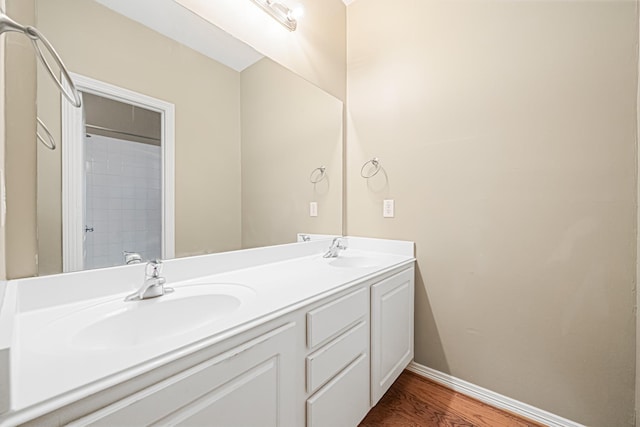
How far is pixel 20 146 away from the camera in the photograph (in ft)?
2.51

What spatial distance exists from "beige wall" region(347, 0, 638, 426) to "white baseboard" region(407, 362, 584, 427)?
1.3 inches

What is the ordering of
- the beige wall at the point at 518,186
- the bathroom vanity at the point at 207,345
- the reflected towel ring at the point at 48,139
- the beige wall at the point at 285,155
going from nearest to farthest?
1. the bathroom vanity at the point at 207,345
2. the reflected towel ring at the point at 48,139
3. the beige wall at the point at 518,186
4. the beige wall at the point at 285,155

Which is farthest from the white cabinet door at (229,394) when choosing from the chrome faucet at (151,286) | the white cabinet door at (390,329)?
the white cabinet door at (390,329)

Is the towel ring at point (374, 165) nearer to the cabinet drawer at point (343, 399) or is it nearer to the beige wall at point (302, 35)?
the beige wall at point (302, 35)

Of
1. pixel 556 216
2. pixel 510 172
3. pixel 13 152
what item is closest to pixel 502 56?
pixel 510 172

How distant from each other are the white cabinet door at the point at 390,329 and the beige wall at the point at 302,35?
1.36 metres

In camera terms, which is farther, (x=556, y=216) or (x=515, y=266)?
(x=515, y=266)

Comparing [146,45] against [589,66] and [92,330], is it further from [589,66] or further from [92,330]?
[589,66]

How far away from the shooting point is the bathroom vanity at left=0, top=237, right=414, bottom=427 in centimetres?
48

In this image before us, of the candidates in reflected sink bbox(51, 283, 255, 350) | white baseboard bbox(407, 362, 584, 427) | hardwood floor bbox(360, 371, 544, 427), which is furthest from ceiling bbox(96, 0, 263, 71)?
white baseboard bbox(407, 362, 584, 427)

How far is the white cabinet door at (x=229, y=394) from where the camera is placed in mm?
516

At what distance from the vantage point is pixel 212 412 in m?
0.63

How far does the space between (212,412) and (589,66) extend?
6.20 feet

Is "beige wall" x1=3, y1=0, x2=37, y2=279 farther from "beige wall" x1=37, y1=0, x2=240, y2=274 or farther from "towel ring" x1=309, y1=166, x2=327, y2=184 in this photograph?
"towel ring" x1=309, y1=166, x2=327, y2=184
